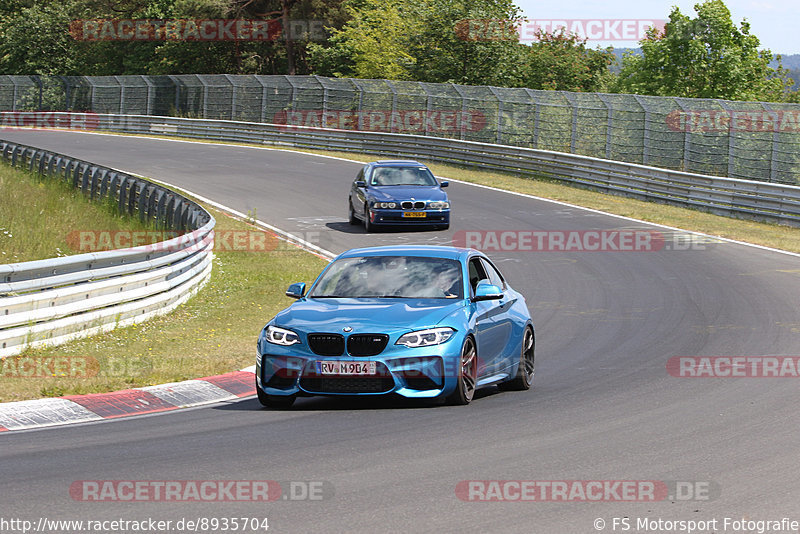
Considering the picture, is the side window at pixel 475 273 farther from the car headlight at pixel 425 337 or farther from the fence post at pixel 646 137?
the fence post at pixel 646 137

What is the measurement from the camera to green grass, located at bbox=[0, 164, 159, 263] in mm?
20167

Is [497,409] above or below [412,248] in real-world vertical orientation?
below

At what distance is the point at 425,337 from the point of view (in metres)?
9.21

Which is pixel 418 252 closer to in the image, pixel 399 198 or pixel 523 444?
pixel 523 444

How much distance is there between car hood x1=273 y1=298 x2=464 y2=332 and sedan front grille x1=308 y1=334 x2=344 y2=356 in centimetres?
6

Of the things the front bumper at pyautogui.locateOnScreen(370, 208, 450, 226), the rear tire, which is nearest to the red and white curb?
the rear tire

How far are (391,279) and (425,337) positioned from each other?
1.28 meters

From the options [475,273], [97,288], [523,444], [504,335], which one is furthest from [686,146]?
Result: [523,444]

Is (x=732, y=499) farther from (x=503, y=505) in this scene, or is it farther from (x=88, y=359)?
(x=88, y=359)

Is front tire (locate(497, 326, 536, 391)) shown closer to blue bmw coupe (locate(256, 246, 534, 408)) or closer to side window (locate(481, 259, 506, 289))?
blue bmw coupe (locate(256, 246, 534, 408))

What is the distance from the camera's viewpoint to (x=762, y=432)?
27.5ft

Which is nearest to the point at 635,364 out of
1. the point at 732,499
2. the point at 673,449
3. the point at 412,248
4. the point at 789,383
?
the point at 789,383

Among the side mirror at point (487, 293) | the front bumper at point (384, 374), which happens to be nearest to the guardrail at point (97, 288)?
the front bumper at point (384, 374)

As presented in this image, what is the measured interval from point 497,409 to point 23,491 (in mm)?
4250
